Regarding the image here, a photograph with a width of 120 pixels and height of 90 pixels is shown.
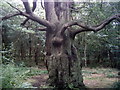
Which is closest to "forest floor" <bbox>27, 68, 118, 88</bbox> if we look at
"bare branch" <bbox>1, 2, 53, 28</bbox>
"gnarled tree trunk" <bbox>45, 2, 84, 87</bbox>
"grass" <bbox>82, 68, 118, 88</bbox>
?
"grass" <bbox>82, 68, 118, 88</bbox>

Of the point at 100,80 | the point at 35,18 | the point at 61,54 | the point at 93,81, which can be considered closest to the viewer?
the point at 35,18

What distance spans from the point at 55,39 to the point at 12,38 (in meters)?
4.95

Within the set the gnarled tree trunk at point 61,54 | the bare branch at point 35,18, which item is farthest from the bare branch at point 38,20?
the gnarled tree trunk at point 61,54

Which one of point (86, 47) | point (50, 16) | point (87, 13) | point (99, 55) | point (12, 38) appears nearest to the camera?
point (50, 16)

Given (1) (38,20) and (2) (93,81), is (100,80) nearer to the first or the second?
(2) (93,81)

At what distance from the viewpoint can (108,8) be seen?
4.28 metres

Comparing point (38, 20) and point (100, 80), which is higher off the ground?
point (38, 20)

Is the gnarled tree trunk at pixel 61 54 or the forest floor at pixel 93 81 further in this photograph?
the forest floor at pixel 93 81

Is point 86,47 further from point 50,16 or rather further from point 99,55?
point 50,16

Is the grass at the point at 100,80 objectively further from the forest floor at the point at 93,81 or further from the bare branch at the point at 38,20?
the bare branch at the point at 38,20

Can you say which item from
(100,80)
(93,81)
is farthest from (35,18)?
(100,80)

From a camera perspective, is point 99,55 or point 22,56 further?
point 99,55

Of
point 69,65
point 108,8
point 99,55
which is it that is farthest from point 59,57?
point 99,55

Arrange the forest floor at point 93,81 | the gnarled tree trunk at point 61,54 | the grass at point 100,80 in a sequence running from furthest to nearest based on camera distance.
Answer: the grass at point 100,80 → the forest floor at point 93,81 → the gnarled tree trunk at point 61,54
